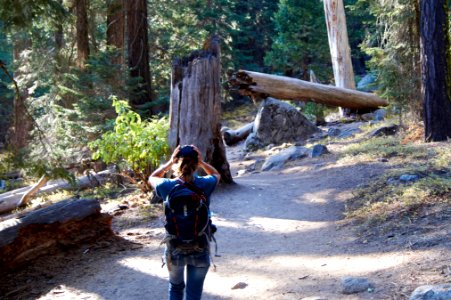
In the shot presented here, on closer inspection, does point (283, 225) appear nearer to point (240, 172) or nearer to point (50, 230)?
point (50, 230)

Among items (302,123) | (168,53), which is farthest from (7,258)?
(168,53)

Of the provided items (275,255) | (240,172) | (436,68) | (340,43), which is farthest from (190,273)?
(340,43)

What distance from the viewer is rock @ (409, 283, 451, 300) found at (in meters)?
3.62

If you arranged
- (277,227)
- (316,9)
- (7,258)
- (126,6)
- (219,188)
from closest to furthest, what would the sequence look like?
(7,258), (277,227), (219,188), (126,6), (316,9)

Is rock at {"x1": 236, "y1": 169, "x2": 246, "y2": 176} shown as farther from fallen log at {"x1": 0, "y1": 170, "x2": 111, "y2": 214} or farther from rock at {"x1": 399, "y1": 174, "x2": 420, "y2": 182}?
rock at {"x1": 399, "y1": 174, "x2": 420, "y2": 182}

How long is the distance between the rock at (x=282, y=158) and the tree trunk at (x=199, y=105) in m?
2.84

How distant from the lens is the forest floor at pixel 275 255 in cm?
487

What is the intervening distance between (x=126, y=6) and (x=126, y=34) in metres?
0.81

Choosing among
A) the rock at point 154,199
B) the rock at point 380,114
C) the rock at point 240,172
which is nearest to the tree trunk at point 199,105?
the rock at point 154,199

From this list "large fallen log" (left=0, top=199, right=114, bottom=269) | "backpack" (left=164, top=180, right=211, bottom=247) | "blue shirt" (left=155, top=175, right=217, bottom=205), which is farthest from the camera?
"large fallen log" (left=0, top=199, right=114, bottom=269)

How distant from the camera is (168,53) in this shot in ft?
63.5

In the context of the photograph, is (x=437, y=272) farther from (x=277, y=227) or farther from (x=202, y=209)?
(x=277, y=227)

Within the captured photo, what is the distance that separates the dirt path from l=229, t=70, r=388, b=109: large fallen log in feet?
19.3

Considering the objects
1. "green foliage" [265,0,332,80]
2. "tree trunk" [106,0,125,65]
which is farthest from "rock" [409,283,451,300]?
"green foliage" [265,0,332,80]
